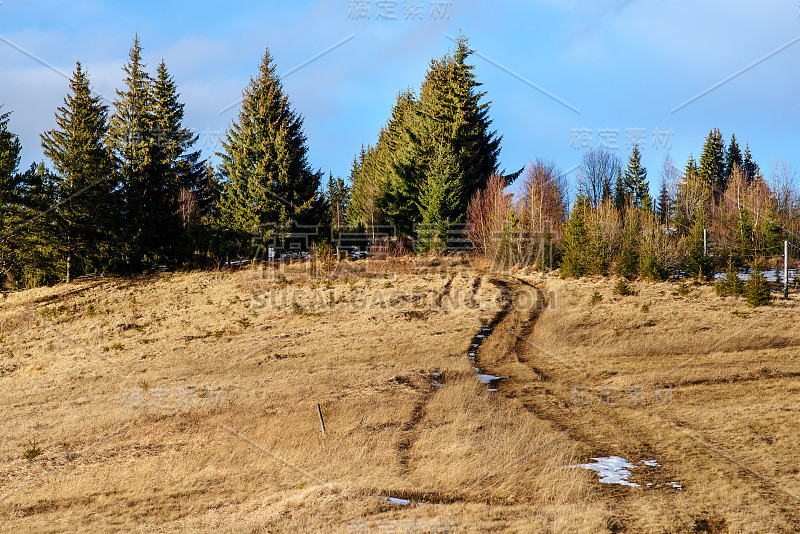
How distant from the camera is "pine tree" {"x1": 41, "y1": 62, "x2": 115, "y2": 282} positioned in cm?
3744

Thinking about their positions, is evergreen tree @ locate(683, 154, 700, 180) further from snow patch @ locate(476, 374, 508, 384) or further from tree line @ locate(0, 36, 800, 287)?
snow patch @ locate(476, 374, 508, 384)

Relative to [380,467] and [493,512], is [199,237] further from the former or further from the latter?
[493,512]

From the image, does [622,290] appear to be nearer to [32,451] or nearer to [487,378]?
[487,378]

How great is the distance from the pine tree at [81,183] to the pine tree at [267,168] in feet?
25.8

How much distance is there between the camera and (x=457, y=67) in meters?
47.0

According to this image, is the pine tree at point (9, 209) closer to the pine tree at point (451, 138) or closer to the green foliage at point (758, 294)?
the pine tree at point (451, 138)

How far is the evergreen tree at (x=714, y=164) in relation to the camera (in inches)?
2680

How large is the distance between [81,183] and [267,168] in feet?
39.7

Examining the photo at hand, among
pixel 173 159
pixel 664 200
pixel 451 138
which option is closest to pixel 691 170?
pixel 664 200

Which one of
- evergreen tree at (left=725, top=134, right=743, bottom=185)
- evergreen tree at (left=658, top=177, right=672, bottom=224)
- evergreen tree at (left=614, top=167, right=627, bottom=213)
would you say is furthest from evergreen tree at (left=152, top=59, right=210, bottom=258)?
evergreen tree at (left=725, top=134, right=743, bottom=185)

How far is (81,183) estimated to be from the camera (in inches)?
1487

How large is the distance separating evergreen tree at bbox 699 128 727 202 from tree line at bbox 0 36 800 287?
1986 centimetres

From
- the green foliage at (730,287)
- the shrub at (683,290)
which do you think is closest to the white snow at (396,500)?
the shrub at (683,290)

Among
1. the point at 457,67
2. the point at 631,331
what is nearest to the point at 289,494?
the point at 631,331
